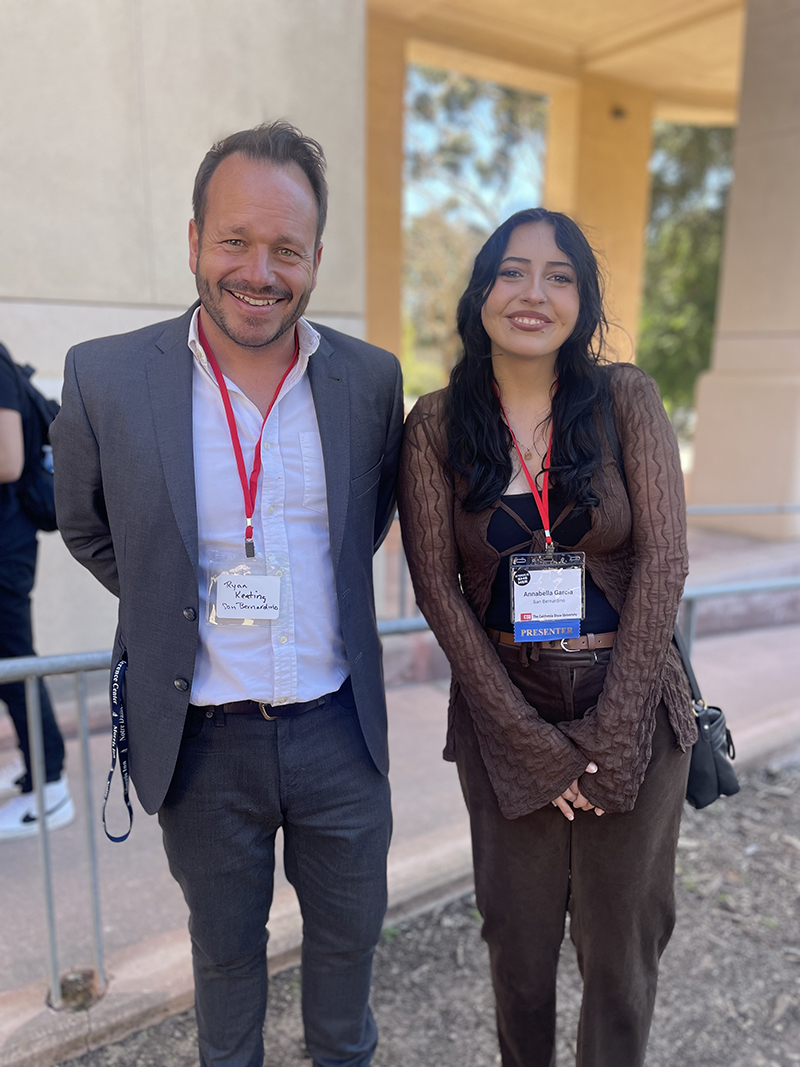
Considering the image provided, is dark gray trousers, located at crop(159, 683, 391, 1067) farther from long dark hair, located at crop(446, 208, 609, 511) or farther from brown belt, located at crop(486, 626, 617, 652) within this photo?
long dark hair, located at crop(446, 208, 609, 511)

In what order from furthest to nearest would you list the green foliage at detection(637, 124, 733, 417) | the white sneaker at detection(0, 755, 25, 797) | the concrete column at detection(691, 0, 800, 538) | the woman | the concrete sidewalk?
1. the green foliage at detection(637, 124, 733, 417)
2. the concrete column at detection(691, 0, 800, 538)
3. the white sneaker at detection(0, 755, 25, 797)
4. the concrete sidewalk
5. the woman

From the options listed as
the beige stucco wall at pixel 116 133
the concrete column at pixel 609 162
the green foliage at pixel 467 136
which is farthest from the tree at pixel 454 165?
the beige stucco wall at pixel 116 133

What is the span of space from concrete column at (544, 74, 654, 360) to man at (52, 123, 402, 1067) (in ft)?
35.7

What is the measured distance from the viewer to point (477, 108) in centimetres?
2173

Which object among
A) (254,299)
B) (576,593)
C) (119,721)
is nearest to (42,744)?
(119,721)

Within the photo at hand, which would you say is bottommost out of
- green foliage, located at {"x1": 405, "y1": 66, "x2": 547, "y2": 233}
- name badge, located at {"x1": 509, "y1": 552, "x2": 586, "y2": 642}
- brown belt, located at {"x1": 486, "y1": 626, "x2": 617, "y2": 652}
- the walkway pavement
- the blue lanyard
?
the walkway pavement

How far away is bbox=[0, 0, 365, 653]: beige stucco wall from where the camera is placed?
3.70 meters

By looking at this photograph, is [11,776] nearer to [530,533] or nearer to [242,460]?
[242,460]

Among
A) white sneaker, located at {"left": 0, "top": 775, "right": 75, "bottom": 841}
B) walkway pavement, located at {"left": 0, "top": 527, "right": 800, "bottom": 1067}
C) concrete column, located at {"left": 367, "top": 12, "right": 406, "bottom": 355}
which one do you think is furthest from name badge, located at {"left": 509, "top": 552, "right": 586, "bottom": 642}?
concrete column, located at {"left": 367, "top": 12, "right": 406, "bottom": 355}

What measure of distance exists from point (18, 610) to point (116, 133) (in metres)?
2.40

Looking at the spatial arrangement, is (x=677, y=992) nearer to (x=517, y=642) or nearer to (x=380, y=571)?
(x=517, y=642)

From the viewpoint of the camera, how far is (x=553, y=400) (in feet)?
5.96

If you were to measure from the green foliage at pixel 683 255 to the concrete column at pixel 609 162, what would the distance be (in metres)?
7.22

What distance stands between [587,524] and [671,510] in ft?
0.59
